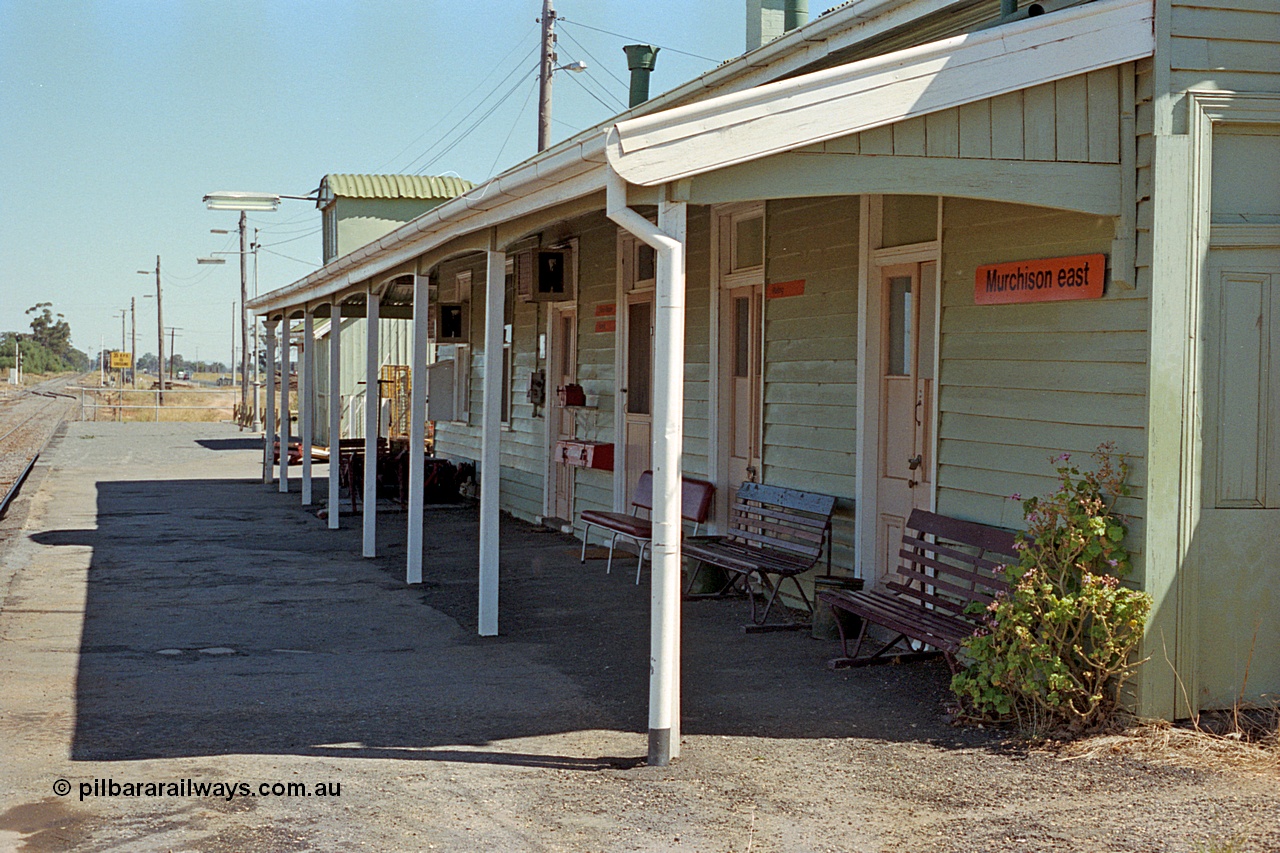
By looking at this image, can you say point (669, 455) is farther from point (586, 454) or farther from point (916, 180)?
point (586, 454)

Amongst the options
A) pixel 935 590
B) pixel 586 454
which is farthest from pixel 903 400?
pixel 586 454

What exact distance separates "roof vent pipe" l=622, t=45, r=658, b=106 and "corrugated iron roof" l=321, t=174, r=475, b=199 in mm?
14797

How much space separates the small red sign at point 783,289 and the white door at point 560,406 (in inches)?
172

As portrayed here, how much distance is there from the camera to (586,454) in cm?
1216

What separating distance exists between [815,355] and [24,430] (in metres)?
33.1

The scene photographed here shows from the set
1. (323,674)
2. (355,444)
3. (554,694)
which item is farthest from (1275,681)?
(355,444)

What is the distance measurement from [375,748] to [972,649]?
2.59 meters

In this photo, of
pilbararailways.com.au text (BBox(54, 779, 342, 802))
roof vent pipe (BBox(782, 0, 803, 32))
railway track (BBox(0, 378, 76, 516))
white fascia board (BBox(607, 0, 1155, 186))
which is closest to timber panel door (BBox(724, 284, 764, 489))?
roof vent pipe (BBox(782, 0, 803, 32))

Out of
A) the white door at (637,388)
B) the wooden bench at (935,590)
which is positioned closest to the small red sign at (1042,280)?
the wooden bench at (935,590)

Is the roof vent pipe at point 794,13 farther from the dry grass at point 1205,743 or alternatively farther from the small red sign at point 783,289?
the dry grass at point 1205,743

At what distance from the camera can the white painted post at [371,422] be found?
36.8 feet

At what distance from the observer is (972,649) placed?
576 cm

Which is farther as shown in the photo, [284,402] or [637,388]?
[284,402]

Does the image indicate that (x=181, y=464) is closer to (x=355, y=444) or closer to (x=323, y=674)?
(x=355, y=444)
